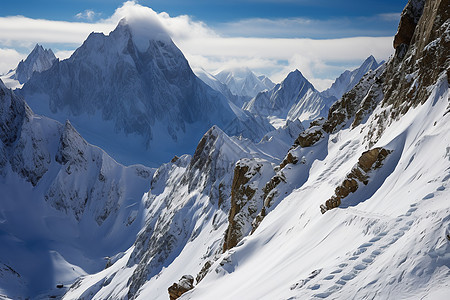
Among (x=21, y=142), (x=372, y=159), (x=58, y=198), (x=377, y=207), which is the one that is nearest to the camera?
(x=377, y=207)

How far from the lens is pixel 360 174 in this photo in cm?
2425

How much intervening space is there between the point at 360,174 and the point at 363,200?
6.61 ft

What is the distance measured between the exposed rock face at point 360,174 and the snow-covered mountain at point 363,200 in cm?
7

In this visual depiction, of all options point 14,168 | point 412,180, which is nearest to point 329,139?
point 412,180

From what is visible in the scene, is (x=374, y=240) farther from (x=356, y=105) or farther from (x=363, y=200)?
(x=356, y=105)

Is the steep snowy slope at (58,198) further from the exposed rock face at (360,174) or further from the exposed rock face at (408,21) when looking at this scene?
the exposed rock face at (408,21)

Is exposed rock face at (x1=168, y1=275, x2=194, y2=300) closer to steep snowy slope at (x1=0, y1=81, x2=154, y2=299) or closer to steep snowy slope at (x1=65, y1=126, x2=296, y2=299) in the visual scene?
steep snowy slope at (x1=65, y1=126, x2=296, y2=299)

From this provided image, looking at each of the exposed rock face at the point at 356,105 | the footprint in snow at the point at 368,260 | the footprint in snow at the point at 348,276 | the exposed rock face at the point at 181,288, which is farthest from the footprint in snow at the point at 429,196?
the exposed rock face at the point at 181,288

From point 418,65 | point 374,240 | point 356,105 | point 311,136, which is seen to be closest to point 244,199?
point 311,136

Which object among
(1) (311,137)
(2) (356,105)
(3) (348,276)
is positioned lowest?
(3) (348,276)

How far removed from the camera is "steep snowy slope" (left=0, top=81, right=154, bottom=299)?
390ft

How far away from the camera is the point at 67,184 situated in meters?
144

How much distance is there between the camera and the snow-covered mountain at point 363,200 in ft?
47.9

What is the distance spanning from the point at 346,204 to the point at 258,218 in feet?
46.7
